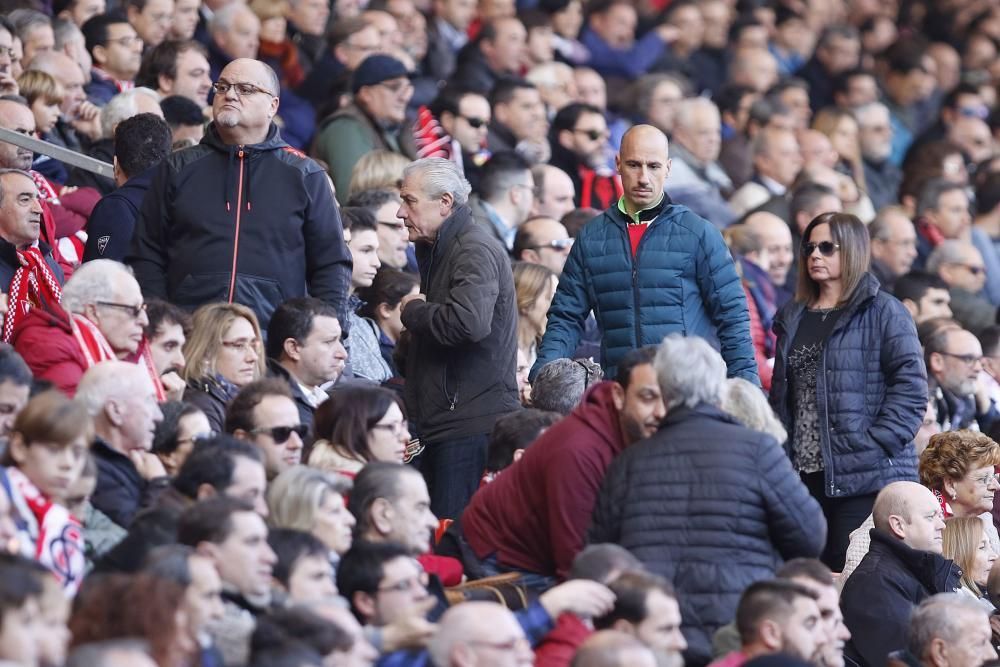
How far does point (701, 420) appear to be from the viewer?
7109mm

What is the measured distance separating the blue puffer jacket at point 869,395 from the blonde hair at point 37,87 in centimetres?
420

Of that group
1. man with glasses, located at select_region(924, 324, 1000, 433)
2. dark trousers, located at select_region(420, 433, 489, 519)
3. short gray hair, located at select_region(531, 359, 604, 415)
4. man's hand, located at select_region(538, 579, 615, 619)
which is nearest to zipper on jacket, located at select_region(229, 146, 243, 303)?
dark trousers, located at select_region(420, 433, 489, 519)

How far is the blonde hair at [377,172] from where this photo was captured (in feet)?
36.2

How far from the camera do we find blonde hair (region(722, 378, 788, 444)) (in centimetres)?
757

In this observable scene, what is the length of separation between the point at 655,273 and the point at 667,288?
79mm

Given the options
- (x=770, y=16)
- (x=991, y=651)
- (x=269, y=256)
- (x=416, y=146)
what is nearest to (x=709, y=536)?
(x=991, y=651)

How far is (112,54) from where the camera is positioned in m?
12.0

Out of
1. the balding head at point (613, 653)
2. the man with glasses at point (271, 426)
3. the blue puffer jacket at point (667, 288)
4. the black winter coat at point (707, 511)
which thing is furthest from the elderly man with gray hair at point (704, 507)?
the blue puffer jacket at point (667, 288)

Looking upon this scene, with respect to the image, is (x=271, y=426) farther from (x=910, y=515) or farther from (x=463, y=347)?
(x=910, y=515)

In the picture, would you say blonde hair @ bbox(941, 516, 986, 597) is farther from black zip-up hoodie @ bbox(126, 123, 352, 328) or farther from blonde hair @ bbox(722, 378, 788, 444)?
black zip-up hoodie @ bbox(126, 123, 352, 328)

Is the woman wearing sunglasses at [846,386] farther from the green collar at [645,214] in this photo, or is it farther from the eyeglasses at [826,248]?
the green collar at [645,214]

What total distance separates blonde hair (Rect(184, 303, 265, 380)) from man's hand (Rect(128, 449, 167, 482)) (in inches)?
35.5

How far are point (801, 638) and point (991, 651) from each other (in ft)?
4.80

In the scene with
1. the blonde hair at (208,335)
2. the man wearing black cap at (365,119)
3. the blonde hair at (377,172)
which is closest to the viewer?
the blonde hair at (208,335)
